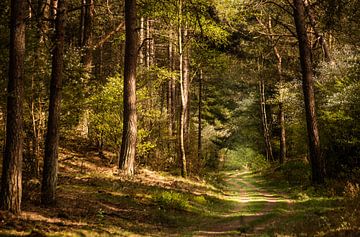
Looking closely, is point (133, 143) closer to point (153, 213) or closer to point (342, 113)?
point (153, 213)

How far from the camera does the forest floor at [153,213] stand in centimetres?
815

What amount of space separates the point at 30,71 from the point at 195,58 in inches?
558

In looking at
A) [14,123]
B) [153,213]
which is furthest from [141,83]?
[14,123]

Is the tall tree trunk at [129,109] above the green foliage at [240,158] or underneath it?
above

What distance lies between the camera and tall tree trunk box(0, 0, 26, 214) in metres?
7.90

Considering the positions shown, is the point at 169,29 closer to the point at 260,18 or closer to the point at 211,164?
the point at 260,18

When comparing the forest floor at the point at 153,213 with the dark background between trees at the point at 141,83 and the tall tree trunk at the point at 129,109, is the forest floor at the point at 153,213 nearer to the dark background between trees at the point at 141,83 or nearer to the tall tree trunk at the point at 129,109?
the tall tree trunk at the point at 129,109

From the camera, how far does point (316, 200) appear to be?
44.5ft

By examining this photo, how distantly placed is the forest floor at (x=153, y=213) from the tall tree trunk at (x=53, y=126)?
453 millimetres

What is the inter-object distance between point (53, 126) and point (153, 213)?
4.23 meters

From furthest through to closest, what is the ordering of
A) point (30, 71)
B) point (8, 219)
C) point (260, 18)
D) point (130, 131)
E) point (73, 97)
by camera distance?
point (260, 18) → point (130, 131) → point (73, 97) → point (30, 71) → point (8, 219)

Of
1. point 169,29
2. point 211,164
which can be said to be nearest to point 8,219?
point 169,29

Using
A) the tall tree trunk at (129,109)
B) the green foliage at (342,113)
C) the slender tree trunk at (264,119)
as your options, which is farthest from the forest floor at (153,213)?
the slender tree trunk at (264,119)

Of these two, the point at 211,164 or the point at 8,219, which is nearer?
the point at 8,219
